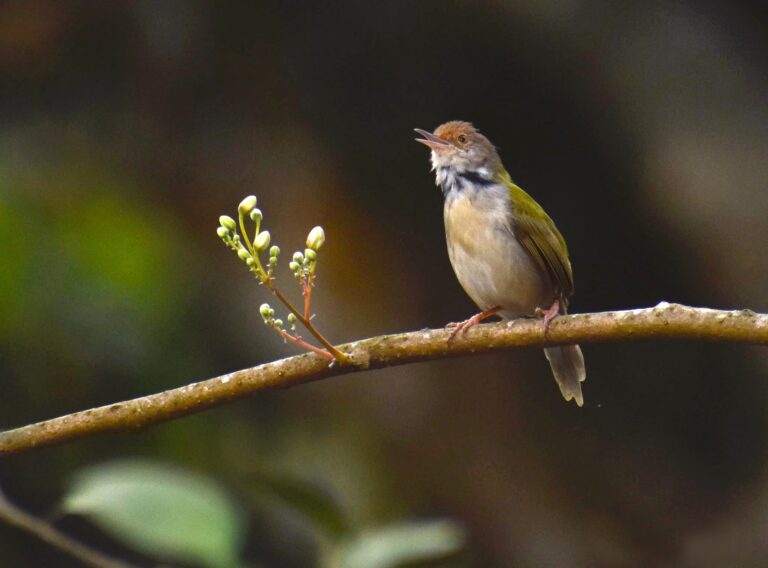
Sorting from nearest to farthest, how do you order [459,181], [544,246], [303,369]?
[303,369] < [544,246] < [459,181]

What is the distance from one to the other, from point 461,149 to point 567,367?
37.9 inches

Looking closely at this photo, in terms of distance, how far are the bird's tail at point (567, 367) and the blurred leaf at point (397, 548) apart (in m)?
1.43

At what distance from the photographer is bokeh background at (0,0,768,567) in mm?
5445

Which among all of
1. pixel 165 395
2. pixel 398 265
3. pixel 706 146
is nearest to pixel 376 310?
pixel 398 265

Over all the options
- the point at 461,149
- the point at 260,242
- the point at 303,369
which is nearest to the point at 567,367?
the point at 461,149

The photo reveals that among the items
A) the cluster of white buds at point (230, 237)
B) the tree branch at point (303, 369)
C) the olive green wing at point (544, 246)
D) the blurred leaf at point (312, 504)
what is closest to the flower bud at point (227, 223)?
the cluster of white buds at point (230, 237)

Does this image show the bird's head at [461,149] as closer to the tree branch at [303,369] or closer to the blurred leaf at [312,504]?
the tree branch at [303,369]

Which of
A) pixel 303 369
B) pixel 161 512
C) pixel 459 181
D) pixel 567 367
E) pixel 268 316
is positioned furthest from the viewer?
pixel 459 181

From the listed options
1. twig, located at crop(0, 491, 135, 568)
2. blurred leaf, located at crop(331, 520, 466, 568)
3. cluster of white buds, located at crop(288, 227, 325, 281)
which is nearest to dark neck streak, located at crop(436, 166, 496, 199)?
blurred leaf, located at crop(331, 520, 466, 568)

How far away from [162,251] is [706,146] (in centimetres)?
259

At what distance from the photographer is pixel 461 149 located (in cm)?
471

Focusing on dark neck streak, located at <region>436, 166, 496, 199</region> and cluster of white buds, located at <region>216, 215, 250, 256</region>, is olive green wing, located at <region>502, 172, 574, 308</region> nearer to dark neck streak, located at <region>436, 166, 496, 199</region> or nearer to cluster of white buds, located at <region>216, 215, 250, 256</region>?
dark neck streak, located at <region>436, 166, 496, 199</region>

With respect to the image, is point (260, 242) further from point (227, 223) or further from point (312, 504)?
point (312, 504)

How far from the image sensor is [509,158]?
5980mm
